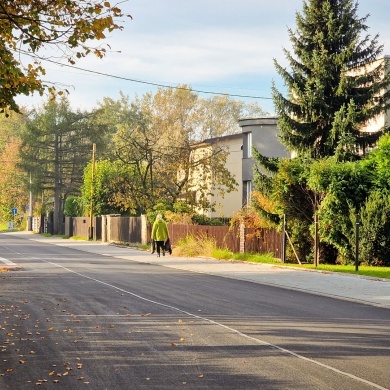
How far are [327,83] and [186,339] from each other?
82.6ft

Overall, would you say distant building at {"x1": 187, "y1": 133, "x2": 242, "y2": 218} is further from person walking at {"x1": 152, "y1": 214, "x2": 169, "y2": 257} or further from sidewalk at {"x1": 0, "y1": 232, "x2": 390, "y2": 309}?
sidewalk at {"x1": 0, "y1": 232, "x2": 390, "y2": 309}

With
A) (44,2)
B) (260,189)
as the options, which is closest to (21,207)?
(260,189)

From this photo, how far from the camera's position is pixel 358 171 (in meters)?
29.9

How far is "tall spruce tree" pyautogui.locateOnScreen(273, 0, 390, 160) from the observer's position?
34.6 metres

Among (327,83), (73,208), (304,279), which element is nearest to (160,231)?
(327,83)

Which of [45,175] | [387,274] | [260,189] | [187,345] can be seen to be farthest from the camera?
[45,175]

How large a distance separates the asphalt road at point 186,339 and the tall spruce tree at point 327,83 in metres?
16.2

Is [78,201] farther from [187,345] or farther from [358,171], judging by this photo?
[187,345]

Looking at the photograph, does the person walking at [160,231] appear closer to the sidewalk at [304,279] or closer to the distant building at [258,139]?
the sidewalk at [304,279]

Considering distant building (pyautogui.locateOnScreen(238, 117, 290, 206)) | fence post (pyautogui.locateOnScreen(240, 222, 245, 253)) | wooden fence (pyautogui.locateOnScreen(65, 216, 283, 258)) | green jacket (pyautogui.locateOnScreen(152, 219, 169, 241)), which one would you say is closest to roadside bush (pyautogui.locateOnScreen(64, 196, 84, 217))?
wooden fence (pyautogui.locateOnScreen(65, 216, 283, 258))

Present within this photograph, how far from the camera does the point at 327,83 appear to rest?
35188 millimetres

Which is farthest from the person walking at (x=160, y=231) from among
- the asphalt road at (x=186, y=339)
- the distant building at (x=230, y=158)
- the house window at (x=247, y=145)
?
the distant building at (x=230, y=158)

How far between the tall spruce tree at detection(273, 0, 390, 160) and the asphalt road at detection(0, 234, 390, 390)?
16.2 m

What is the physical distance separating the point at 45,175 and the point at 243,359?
3127 inches
